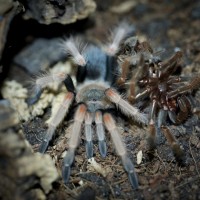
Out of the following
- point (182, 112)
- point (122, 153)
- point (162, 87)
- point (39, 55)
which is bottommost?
point (122, 153)

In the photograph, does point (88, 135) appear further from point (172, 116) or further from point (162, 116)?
point (172, 116)

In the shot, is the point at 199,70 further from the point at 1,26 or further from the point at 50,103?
the point at 1,26

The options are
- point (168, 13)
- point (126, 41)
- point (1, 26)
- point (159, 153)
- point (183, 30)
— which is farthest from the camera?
point (168, 13)

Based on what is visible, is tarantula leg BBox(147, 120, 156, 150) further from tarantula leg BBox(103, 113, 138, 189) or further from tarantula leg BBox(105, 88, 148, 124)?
tarantula leg BBox(103, 113, 138, 189)

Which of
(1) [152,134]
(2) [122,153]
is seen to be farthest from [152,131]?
(2) [122,153]

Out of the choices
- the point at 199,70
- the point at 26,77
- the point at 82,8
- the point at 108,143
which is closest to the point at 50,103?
the point at 26,77

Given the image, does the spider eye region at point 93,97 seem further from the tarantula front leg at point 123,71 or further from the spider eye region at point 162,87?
the spider eye region at point 162,87
